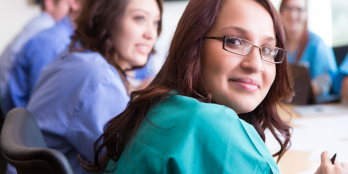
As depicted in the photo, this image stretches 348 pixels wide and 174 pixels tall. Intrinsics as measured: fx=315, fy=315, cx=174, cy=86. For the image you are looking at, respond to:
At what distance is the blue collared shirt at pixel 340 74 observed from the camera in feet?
6.16

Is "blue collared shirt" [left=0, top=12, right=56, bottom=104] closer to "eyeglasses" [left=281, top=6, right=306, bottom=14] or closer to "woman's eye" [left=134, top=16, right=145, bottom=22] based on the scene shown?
"woman's eye" [left=134, top=16, right=145, bottom=22]

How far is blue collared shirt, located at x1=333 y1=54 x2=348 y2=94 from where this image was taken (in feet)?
6.16

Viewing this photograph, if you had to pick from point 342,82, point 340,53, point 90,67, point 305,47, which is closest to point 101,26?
point 90,67

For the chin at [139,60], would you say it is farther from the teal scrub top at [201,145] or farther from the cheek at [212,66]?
the teal scrub top at [201,145]

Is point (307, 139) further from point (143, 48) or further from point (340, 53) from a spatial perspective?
point (340, 53)

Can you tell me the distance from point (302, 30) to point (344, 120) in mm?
1086

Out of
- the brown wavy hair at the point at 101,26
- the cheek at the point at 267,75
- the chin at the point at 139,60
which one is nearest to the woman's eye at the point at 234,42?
the cheek at the point at 267,75

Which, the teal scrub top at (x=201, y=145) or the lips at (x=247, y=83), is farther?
the lips at (x=247, y=83)

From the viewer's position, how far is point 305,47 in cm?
234

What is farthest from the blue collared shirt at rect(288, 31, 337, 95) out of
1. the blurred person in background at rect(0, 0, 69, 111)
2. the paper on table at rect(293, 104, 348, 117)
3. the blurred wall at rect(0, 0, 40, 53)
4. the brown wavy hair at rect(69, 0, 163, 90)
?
the blurred wall at rect(0, 0, 40, 53)

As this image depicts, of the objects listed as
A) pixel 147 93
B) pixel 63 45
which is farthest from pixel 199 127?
pixel 63 45

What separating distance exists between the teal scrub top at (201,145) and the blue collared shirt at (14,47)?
5.46ft

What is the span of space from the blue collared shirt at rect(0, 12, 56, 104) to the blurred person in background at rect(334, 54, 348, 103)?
201 centimetres

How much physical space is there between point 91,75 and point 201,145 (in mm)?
682
